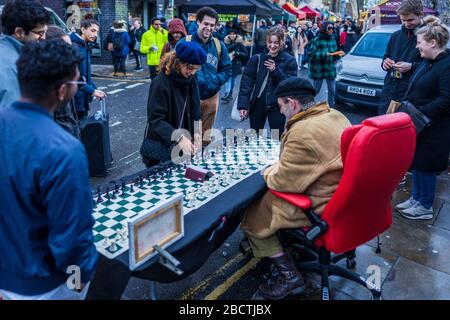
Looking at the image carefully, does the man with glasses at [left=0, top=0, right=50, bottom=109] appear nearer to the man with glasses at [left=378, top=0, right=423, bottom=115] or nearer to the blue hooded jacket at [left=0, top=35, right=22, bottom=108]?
the blue hooded jacket at [left=0, top=35, right=22, bottom=108]

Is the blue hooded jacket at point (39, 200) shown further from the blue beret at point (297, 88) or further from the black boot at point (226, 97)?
the black boot at point (226, 97)

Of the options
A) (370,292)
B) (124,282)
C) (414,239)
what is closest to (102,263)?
(124,282)

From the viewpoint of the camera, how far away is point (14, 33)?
2752 millimetres

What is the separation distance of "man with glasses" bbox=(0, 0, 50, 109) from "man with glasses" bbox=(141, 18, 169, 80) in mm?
7178

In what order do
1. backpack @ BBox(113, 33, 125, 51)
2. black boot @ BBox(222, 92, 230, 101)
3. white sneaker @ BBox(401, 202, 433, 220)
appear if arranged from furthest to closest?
backpack @ BBox(113, 33, 125, 51) → black boot @ BBox(222, 92, 230, 101) → white sneaker @ BBox(401, 202, 433, 220)

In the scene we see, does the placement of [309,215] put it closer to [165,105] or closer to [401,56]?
[165,105]

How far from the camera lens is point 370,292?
308cm

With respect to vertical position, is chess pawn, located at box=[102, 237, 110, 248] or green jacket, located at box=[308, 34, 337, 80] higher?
green jacket, located at box=[308, 34, 337, 80]

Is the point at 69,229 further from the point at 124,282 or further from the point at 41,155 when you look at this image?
the point at 124,282

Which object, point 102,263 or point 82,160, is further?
point 102,263

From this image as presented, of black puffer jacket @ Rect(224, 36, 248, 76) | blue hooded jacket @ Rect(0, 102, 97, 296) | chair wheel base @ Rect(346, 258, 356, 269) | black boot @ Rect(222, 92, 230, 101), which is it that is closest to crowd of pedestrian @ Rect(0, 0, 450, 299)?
blue hooded jacket @ Rect(0, 102, 97, 296)

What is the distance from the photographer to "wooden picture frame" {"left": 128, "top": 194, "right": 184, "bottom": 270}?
1855mm

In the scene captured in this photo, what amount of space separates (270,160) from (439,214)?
94.3 inches

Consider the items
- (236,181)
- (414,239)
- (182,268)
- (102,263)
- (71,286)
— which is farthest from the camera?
(414,239)
